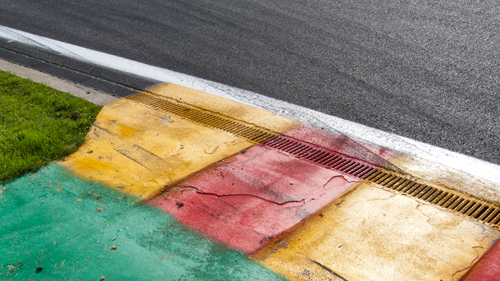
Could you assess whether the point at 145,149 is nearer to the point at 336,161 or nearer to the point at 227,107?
the point at 227,107

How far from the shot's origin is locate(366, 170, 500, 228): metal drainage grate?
2832mm

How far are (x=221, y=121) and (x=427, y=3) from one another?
5163 mm

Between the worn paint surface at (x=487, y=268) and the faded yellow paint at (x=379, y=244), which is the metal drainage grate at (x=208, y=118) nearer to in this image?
the faded yellow paint at (x=379, y=244)

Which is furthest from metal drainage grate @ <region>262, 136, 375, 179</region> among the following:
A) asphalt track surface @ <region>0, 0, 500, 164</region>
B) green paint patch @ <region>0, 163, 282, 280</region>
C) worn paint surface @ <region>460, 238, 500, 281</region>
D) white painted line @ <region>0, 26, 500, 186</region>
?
green paint patch @ <region>0, 163, 282, 280</region>

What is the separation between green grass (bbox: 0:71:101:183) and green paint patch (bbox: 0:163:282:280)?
36 centimetres

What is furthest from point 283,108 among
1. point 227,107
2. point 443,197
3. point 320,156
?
point 443,197

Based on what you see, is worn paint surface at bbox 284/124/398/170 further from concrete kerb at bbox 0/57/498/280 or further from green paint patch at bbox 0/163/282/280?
green paint patch at bbox 0/163/282/280

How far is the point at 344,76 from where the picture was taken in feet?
16.4

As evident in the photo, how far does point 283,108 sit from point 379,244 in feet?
7.17

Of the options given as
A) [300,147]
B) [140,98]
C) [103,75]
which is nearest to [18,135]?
[140,98]

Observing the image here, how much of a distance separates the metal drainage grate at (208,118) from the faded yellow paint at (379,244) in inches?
49.8

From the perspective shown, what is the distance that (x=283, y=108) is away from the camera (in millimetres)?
4418

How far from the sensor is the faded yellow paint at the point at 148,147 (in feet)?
10.8

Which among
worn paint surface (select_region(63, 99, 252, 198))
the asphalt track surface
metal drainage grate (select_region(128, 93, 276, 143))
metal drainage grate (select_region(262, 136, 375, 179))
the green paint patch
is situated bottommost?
the green paint patch
